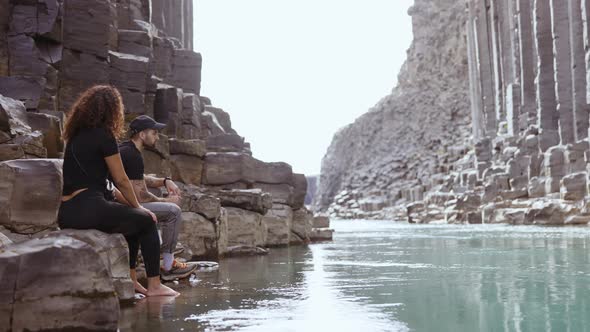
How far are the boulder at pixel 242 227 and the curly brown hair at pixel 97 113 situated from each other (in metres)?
6.20

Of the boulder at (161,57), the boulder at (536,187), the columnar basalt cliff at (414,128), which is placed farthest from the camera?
the columnar basalt cliff at (414,128)

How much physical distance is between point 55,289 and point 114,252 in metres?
1.04

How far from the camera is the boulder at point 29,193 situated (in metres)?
5.06

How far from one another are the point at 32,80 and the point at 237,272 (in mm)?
7279

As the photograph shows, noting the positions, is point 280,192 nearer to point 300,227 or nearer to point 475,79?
point 300,227

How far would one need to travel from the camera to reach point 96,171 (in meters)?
4.70

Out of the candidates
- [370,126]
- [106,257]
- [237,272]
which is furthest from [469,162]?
[106,257]

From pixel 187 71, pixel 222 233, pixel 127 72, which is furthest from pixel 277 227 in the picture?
pixel 187 71

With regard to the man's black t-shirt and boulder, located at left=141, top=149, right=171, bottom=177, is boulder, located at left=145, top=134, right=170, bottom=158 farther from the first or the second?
the man's black t-shirt

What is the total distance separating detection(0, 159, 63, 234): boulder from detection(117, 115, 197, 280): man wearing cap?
0.71 meters

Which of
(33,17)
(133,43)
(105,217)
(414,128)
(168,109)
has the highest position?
(414,128)

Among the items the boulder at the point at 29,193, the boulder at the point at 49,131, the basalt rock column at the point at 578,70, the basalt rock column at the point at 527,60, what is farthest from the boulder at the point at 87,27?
the basalt rock column at the point at 527,60

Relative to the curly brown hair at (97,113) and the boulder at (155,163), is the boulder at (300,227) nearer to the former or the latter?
the boulder at (155,163)

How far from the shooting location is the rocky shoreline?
12.4 feet
